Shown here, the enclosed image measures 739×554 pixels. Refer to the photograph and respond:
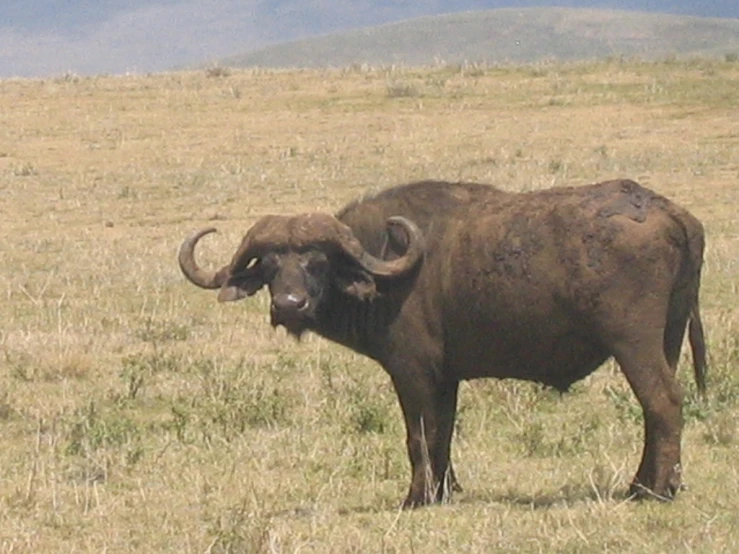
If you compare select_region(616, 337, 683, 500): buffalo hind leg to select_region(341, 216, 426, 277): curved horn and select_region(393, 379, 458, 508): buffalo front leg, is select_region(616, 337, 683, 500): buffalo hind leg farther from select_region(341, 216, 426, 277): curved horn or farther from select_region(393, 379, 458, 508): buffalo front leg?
select_region(341, 216, 426, 277): curved horn

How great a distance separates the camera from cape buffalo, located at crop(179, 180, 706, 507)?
7.75 metres

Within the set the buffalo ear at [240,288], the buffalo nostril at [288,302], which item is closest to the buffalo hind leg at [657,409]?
the buffalo nostril at [288,302]

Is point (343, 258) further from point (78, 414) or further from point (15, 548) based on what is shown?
point (78, 414)

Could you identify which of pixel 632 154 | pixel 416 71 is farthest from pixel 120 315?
pixel 416 71

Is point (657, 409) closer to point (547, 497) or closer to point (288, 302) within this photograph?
point (547, 497)

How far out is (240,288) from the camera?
829 cm

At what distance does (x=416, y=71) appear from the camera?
40.2 meters

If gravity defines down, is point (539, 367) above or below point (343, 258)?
below

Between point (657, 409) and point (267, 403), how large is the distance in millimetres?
3393

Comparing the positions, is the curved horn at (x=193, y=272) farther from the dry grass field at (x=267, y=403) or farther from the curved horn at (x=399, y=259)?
the dry grass field at (x=267, y=403)

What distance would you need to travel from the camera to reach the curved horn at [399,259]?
26.8ft

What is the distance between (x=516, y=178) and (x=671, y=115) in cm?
849

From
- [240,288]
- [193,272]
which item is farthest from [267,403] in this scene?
[240,288]

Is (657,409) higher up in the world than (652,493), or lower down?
higher up
